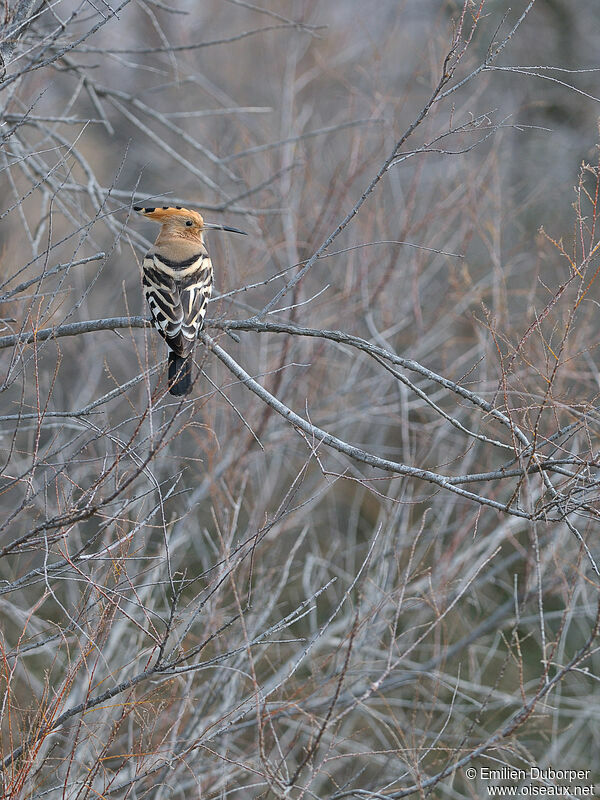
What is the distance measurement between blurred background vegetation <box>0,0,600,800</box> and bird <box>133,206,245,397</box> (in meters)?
0.21

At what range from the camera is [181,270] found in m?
5.77

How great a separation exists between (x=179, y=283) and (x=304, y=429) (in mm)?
2069

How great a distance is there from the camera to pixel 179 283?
5.55 meters

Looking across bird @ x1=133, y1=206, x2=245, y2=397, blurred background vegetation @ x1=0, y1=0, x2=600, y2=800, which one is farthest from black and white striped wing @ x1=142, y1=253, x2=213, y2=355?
blurred background vegetation @ x1=0, y1=0, x2=600, y2=800

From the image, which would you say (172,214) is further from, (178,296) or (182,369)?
(182,369)

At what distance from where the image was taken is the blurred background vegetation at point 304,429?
12.0 ft

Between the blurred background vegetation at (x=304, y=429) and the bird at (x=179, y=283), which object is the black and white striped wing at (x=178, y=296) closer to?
the bird at (x=179, y=283)

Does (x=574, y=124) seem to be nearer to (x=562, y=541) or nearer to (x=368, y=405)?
(x=368, y=405)

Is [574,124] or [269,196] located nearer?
[269,196]

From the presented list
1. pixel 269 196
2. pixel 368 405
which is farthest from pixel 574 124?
pixel 368 405

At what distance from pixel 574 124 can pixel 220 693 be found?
1328cm

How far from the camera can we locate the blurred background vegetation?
12.0 ft

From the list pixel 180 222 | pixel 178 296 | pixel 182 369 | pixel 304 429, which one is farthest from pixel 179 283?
pixel 304 429

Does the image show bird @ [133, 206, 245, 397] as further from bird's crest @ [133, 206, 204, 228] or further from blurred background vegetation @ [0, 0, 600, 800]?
blurred background vegetation @ [0, 0, 600, 800]
